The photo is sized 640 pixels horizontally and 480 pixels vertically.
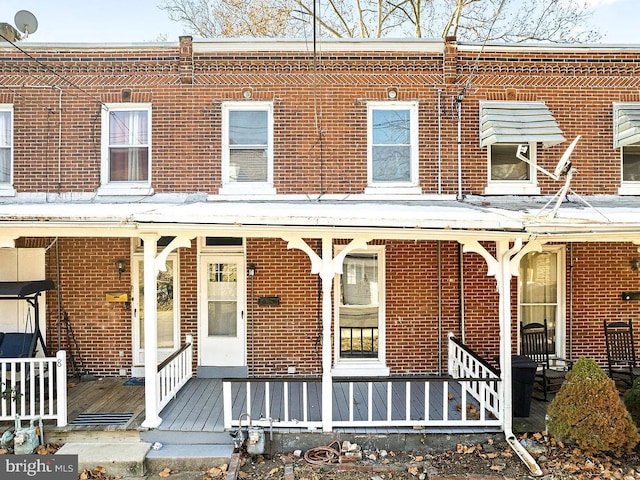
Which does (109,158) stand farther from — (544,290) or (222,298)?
(544,290)

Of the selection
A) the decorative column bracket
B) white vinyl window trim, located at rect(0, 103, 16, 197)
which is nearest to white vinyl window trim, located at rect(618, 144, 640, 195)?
the decorative column bracket

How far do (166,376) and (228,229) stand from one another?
265 centimetres

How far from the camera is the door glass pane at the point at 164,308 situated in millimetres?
8227

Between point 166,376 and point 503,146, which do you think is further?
point 503,146

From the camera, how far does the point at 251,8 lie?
15586 millimetres

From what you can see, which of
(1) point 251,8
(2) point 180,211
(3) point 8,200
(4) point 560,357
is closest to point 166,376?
(2) point 180,211

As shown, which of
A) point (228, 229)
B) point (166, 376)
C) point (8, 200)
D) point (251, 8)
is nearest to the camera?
point (228, 229)

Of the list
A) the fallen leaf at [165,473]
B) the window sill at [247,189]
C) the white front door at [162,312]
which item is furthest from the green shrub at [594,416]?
the white front door at [162,312]

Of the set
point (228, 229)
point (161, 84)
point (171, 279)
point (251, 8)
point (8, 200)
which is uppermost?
point (251, 8)

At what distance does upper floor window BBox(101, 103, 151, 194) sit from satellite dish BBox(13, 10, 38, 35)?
2.19 meters

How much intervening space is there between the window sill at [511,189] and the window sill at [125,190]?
252 inches

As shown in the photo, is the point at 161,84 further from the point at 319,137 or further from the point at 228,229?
the point at 228,229

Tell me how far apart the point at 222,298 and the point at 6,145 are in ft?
16.5

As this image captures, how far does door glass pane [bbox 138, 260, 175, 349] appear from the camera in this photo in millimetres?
8227
